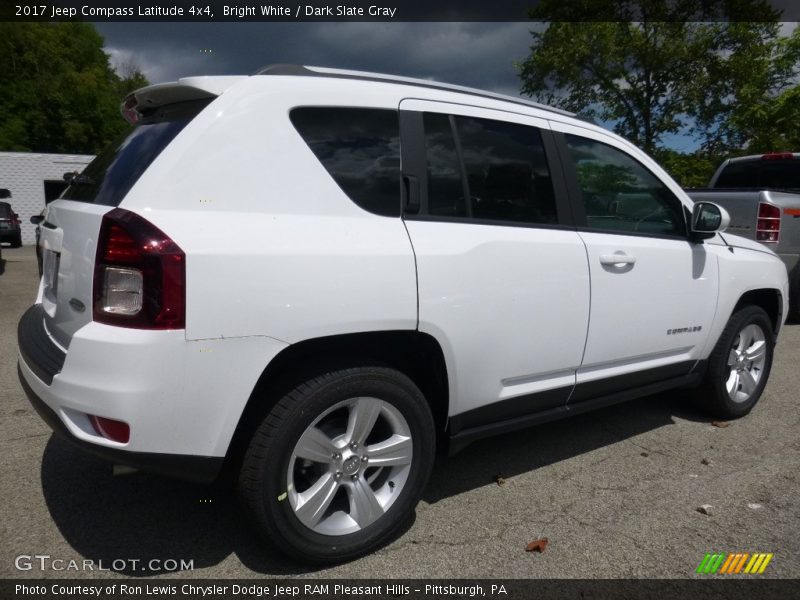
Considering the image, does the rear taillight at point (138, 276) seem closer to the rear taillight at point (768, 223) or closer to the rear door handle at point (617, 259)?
the rear door handle at point (617, 259)

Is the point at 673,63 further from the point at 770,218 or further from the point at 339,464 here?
the point at 339,464

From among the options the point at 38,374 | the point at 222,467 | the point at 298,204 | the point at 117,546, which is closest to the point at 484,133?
the point at 298,204

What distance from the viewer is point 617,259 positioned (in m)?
3.15

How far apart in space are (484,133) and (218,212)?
53.5 inches

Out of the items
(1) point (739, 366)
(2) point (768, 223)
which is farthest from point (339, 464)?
(2) point (768, 223)

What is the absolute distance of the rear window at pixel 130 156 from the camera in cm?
222

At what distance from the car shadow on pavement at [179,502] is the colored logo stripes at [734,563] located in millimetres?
1034

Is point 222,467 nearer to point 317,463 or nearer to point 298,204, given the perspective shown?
point 317,463

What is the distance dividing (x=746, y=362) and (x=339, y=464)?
10.7 feet

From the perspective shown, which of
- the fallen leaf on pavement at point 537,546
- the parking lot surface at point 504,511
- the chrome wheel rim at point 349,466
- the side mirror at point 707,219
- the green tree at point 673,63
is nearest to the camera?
the chrome wheel rim at point 349,466

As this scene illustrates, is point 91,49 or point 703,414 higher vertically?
point 91,49

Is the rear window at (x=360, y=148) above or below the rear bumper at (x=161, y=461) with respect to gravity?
above

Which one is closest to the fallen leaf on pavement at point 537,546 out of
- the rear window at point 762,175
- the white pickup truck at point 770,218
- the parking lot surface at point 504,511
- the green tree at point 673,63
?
the parking lot surface at point 504,511

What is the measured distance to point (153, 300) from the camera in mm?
1992
